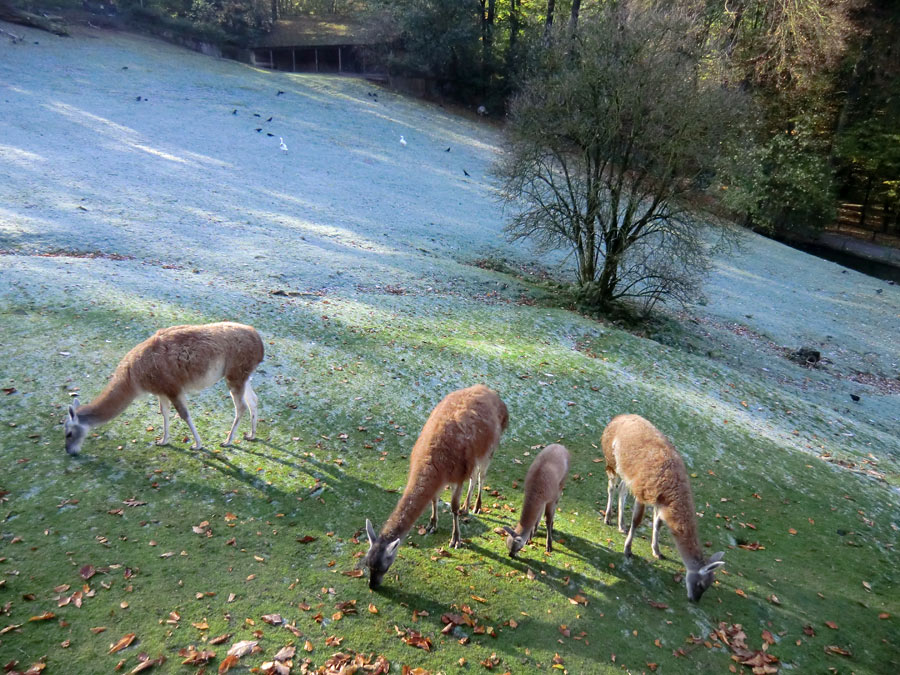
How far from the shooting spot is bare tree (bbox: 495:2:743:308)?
1758cm

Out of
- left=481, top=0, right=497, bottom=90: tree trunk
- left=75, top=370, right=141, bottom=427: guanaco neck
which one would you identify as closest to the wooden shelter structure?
left=481, top=0, right=497, bottom=90: tree trunk

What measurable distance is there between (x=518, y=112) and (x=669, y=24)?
5.74 metres

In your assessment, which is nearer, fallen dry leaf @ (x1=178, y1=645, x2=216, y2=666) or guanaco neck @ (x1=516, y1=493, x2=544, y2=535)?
fallen dry leaf @ (x1=178, y1=645, x2=216, y2=666)

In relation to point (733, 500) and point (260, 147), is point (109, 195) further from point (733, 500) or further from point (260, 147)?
point (733, 500)

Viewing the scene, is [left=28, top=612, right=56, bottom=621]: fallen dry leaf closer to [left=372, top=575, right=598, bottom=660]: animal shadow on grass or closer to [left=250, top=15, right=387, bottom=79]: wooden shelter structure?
[left=372, top=575, right=598, bottom=660]: animal shadow on grass

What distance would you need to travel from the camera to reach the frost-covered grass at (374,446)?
5848 millimetres

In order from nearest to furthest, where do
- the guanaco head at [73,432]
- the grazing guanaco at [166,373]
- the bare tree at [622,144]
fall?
1. the guanaco head at [73,432]
2. the grazing guanaco at [166,373]
3. the bare tree at [622,144]

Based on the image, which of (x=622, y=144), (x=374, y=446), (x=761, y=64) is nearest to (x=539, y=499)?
(x=374, y=446)

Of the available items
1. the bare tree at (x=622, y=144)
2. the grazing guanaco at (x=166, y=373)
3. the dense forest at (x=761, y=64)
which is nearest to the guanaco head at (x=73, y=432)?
the grazing guanaco at (x=166, y=373)

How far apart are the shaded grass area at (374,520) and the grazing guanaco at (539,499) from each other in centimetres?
37

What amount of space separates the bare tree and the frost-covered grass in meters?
3.10

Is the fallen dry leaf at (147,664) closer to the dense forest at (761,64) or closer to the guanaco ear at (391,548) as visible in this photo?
the guanaco ear at (391,548)

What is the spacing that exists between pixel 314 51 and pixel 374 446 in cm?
6468

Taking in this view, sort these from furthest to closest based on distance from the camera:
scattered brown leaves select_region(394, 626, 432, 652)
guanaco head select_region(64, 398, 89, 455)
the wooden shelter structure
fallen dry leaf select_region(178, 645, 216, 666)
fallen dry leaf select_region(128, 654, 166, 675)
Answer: the wooden shelter structure → guanaco head select_region(64, 398, 89, 455) → scattered brown leaves select_region(394, 626, 432, 652) → fallen dry leaf select_region(178, 645, 216, 666) → fallen dry leaf select_region(128, 654, 166, 675)
